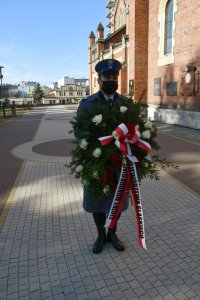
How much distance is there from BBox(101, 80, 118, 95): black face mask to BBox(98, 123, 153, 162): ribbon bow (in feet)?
1.81

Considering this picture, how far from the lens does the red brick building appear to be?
50.2 ft

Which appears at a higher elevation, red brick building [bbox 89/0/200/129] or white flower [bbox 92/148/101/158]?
red brick building [bbox 89/0/200/129]

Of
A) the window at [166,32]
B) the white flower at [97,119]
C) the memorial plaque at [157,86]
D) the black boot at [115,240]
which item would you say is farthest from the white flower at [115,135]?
the memorial plaque at [157,86]

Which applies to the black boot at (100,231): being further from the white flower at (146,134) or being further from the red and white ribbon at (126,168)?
the white flower at (146,134)

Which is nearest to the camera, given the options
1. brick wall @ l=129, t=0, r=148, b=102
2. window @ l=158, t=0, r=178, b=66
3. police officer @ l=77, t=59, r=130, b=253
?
police officer @ l=77, t=59, r=130, b=253

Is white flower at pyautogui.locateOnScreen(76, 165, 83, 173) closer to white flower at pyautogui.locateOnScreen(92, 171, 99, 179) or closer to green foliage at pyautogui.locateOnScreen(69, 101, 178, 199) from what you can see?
green foliage at pyautogui.locateOnScreen(69, 101, 178, 199)

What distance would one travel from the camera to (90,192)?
338cm

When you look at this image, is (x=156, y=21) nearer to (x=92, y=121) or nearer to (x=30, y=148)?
(x=30, y=148)

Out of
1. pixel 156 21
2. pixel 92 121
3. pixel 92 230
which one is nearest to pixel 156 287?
pixel 92 230

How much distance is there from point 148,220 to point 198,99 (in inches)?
465

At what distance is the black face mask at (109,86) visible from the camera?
10.9 feet

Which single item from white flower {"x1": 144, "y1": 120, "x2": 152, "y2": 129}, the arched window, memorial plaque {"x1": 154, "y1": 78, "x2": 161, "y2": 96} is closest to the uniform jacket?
white flower {"x1": 144, "y1": 120, "x2": 152, "y2": 129}

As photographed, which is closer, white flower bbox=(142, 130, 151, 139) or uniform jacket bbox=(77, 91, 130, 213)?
white flower bbox=(142, 130, 151, 139)

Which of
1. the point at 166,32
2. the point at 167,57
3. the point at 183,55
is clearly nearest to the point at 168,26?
the point at 166,32
